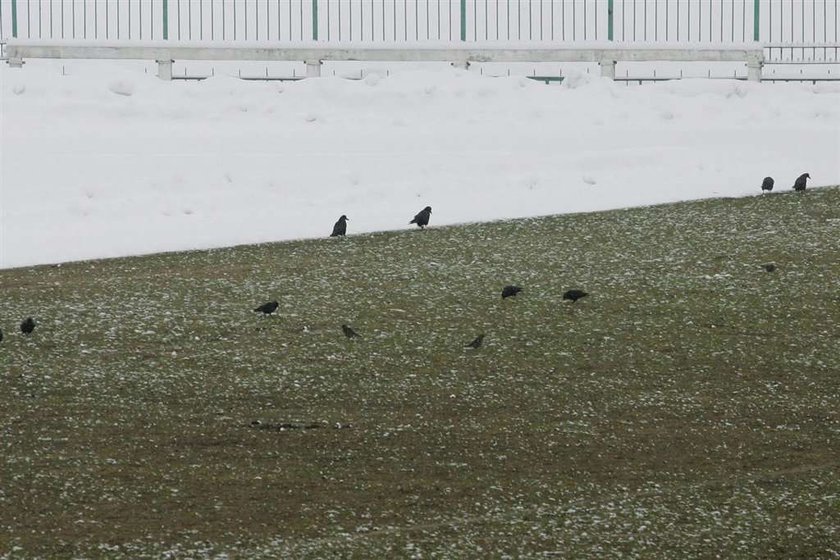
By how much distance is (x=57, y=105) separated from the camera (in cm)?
2870

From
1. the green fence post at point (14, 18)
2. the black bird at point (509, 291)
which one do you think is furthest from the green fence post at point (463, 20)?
the black bird at point (509, 291)

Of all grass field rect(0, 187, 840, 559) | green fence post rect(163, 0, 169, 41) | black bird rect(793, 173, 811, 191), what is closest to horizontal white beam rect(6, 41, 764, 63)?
green fence post rect(163, 0, 169, 41)

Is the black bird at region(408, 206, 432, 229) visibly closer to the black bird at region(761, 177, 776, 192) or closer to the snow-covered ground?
the snow-covered ground

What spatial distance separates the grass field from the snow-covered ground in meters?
2.78

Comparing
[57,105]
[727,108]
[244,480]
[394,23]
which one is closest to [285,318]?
[244,480]

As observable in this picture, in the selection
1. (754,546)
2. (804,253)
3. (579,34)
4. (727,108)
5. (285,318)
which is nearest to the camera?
(754,546)

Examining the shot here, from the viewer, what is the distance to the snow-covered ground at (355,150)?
73.7 feet

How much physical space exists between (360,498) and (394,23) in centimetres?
2619

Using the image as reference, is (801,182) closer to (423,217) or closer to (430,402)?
(423,217)

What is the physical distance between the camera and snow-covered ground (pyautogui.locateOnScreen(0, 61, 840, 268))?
22.5 meters

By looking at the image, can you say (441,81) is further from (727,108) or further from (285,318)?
(285,318)

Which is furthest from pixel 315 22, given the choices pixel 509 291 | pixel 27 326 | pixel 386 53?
pixel 27 326

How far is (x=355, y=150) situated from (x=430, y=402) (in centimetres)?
1436

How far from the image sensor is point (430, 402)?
13.1 meters
